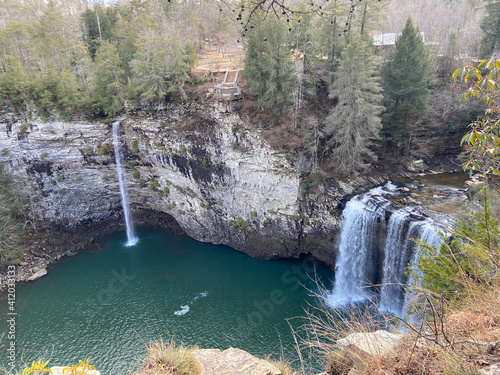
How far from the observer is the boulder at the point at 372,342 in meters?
4.38

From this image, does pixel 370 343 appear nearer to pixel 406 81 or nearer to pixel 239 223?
pixel 239 223

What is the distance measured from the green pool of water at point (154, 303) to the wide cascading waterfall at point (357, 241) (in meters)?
1.65

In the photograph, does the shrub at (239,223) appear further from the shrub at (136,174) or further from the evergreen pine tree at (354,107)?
the shrub at (136,174)

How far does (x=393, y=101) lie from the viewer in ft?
68.3

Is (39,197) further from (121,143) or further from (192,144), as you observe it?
(192,144)

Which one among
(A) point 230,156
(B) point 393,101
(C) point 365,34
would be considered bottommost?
(A) point 230,156

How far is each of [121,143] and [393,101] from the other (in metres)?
20.0

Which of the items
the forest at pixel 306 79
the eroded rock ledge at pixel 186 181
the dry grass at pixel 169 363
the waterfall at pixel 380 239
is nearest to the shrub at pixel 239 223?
the eroded rock ledge at pixel 186 181

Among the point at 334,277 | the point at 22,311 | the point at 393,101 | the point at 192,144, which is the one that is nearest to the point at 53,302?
the point at 22,311

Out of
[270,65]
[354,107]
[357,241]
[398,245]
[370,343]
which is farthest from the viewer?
[270,65]

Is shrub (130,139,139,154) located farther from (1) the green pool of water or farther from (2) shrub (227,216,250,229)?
(2) shrub (227,216,250,229)

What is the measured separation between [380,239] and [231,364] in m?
13.0

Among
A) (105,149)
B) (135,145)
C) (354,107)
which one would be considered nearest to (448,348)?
(354,107)

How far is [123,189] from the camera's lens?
26.7 metres
